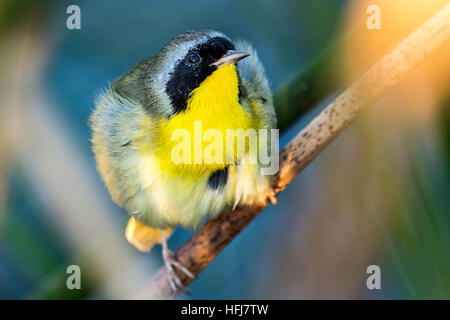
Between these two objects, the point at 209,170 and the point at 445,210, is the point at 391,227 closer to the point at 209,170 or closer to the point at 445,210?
the point at 445,210

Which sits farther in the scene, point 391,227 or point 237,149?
point 391,227

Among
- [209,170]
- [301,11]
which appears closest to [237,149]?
[209,170]

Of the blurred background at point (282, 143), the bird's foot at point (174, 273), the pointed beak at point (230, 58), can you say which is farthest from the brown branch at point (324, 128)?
the pointed beak at point (230, 58)

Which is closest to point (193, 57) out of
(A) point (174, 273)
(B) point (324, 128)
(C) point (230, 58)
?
(C) point (230, 58)

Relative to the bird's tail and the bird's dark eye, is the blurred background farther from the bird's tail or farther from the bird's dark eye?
the bird's dark eye

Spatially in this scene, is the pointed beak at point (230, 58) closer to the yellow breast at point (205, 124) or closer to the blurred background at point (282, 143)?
the yellow breast at point (205, 124)

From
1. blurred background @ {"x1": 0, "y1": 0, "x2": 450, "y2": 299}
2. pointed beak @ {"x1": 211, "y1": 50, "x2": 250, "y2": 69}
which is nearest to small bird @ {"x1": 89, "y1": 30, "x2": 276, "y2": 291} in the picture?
pointed beak @ {"x1": 211, "y1": 50, "x2": 250, "y2": 69}

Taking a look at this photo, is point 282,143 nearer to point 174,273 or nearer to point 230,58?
point 230,58
